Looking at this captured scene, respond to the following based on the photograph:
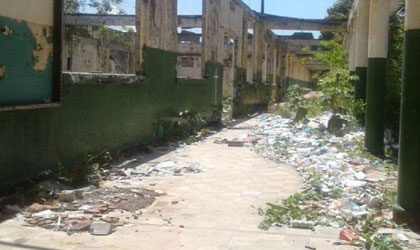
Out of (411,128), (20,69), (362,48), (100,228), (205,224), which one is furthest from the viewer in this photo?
(362,48)

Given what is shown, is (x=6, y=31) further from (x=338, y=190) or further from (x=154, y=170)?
(x=338, y=190)

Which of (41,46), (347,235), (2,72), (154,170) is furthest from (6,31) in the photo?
(347,235)

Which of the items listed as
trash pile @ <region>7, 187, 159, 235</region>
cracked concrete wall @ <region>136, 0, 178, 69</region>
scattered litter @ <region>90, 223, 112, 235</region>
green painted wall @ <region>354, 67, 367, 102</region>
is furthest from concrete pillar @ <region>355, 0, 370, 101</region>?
scattered litter @ <region>90, 223, 112, 235</region>

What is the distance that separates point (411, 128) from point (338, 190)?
55.1 inches

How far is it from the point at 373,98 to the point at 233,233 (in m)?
4.31

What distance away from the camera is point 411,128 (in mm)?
4074

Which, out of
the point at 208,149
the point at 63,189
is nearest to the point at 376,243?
the point at 63,189

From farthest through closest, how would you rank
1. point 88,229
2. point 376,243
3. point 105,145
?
point 105,145 → point 88,229 → point 376,243

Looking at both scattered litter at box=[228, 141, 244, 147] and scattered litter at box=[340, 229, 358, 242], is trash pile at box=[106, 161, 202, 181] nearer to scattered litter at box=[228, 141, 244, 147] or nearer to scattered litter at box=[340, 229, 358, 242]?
scattered litter at box=[228, 141, 244, 147]

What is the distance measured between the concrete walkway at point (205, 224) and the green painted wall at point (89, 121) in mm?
970

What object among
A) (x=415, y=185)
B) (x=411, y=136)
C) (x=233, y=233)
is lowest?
(x=233, y=233)

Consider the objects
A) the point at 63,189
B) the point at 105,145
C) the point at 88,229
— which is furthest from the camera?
the point at 105,145

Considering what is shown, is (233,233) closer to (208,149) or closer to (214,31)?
(208,149)

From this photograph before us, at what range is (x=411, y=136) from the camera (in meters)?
4.07
